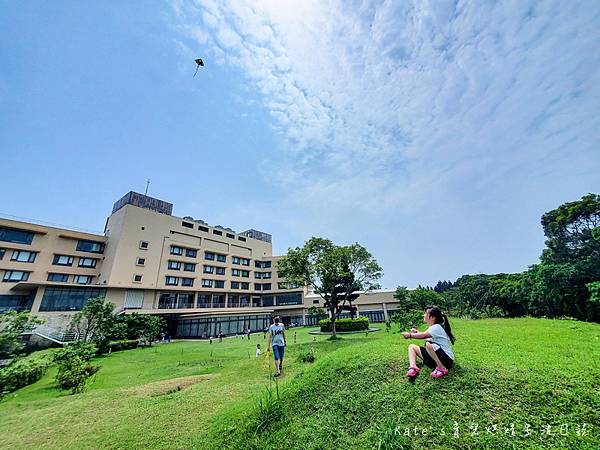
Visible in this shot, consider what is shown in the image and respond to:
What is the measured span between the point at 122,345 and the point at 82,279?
11.7 metres

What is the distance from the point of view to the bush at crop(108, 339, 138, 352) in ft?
77.6

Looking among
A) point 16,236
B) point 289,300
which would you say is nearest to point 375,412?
point 16,236

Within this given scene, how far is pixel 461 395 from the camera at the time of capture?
3.78 metres

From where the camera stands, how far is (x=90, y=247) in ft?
104

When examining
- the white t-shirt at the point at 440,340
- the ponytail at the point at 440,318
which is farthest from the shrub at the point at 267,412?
the ponytail at the point at 440,318

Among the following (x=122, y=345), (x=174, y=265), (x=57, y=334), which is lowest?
(x=122, y=345)

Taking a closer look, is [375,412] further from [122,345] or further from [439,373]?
[122,345]

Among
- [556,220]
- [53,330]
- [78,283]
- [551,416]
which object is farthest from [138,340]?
[556,220]

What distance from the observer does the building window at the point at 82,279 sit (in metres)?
29.7

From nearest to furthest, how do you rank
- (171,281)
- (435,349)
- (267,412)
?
(435,349), (267,412), (171,281)

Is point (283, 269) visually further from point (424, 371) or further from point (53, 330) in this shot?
point (53, 330)

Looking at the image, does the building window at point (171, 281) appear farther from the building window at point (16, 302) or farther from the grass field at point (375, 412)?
the grass field at point (375, 412)

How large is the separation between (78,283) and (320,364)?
115ft

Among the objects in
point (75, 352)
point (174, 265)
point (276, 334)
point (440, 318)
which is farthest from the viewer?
point (174, 265)
